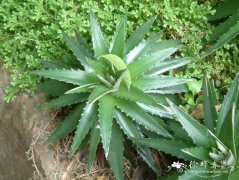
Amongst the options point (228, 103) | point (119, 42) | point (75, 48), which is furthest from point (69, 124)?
point (228, 103)

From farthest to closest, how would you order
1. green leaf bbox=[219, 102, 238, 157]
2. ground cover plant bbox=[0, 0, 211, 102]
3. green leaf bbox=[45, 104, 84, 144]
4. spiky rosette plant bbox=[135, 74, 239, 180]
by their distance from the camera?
1. ground cover plant bbox=[0, 0, 211, 102]
2. green leaf bbox=[45, 104, 84, 144]
3. spiky rosette plant bbox=[135, 74, 239, 180]
4. green leaf bbox=[219, 102, 238, 157]

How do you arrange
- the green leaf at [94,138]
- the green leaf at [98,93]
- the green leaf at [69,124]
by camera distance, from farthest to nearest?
1. the green leaf at [69,124]
2. the green leaf at [94,138]
3. the green leaf at [98,93]

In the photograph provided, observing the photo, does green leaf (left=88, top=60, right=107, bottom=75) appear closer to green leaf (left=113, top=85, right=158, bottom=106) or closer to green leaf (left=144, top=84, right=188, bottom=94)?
green leaf (left=113, top=85, right=158, bottom=106)

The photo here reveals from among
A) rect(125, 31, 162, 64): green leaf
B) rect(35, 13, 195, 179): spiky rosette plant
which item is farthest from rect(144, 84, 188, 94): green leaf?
rect(125, 31, 162, 64): green leaf

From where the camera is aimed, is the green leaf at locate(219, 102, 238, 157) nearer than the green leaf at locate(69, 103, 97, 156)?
Yes

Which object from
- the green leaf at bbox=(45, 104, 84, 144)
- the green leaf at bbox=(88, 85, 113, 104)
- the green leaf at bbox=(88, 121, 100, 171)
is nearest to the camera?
the green leaf at bbox=(88, 85, 113, 104)

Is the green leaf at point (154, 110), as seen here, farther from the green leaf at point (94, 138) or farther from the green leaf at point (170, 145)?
the green leaf at point (94, 138)

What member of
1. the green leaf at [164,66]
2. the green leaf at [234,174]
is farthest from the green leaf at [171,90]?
the green leaf at [234,174]
